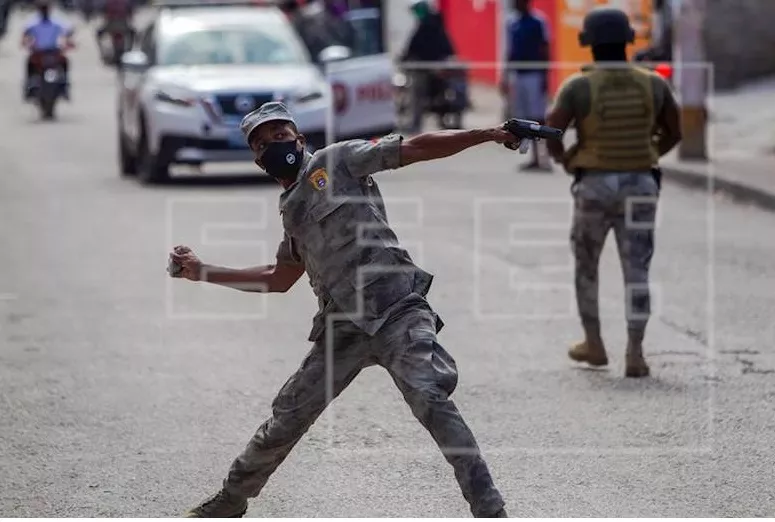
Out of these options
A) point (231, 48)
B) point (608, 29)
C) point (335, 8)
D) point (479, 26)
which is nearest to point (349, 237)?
point (608, 29)

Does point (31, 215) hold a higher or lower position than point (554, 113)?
lower

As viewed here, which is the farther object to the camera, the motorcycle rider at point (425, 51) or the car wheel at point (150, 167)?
the motorcycle rider at point (425, 51)

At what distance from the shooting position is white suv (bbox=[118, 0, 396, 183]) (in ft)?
62.3

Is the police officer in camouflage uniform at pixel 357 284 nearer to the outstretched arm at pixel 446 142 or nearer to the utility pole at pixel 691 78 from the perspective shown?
the outstretched arm at pixel 446 142

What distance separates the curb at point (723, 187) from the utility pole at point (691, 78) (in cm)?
63

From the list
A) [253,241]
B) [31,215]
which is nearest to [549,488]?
[253,241]

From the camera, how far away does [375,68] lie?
69.3 ft

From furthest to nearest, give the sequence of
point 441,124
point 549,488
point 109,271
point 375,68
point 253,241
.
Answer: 1. point 441,124
2. point 375,68
3. point 253,241
4. point 109,271
5. point 549,488

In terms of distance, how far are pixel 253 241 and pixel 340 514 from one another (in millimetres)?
8275

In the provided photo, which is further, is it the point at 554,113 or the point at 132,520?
the point at 554,113

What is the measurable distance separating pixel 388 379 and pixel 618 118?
5.57 ft

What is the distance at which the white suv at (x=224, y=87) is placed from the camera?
18984mm

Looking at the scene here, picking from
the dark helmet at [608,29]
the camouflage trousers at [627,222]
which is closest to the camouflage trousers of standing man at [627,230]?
the camouflage trousers at [627,222]

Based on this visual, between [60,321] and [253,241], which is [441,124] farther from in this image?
[60,321]
